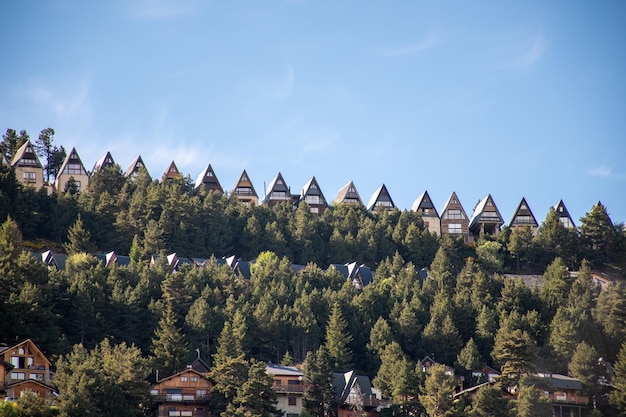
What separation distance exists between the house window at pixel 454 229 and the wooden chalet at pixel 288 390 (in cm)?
4871

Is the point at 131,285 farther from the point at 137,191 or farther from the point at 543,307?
the point at 543,307

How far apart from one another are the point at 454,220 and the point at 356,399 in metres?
49.4

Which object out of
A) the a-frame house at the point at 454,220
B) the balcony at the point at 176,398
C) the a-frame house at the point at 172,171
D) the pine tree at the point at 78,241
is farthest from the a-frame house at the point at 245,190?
the balcony at the point at 176,398

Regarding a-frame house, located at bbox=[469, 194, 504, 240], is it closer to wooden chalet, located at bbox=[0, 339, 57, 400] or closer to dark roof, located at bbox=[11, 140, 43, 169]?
dark roof, located at bbox=[11, 140, 43, 169]

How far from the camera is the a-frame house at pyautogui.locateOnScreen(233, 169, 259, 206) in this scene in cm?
13156

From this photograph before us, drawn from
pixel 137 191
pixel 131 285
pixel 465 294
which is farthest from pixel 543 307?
pixel 137 191

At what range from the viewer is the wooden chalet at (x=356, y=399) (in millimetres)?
83625

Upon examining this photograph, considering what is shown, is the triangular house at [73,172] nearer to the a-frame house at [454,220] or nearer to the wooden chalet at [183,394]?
the a-frame house at [454,220]

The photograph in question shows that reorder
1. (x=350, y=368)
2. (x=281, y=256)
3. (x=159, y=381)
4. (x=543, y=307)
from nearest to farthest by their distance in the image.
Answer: (x=159, y=381)
(x=350, y=368)
(x=543, y=307)
(x=281, y=256)

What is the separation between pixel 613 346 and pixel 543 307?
26.7 ft

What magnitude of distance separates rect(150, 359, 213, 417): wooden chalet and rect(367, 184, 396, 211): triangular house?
53.2 m

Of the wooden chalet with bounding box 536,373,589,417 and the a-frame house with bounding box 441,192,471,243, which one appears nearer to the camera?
the wooden chalet with bounding box 536,373,589,417

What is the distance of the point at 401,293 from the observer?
4003 inches

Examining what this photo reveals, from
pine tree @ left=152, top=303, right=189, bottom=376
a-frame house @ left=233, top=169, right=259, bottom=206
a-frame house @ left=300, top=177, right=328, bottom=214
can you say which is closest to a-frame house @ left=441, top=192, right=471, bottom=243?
a-frame house @ left=300, top=177, right=328, bottom=214
